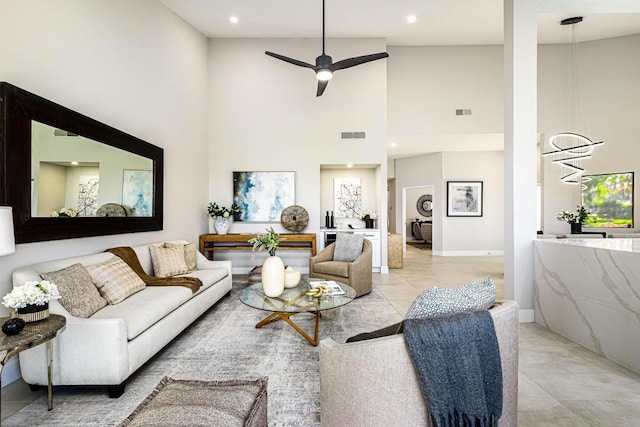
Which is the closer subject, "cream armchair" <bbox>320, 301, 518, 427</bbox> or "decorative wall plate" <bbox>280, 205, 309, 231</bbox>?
"cream armchair" <bbox>320, 301, 518, 427</bbox>

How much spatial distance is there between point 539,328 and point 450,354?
9.55 feet

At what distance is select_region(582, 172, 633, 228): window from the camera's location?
20.5 ft

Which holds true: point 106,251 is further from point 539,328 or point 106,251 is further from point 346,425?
point 539,328

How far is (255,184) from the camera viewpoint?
619cm

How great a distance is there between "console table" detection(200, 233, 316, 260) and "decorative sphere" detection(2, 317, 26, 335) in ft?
13.1

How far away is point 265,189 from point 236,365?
408cm

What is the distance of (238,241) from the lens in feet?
19.1

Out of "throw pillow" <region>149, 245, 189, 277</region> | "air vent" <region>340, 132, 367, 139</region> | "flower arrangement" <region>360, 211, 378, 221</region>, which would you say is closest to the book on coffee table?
"throw pillow" <region>149, 245, 189, 277</region>

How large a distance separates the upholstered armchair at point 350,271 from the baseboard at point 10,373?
10.7 ft

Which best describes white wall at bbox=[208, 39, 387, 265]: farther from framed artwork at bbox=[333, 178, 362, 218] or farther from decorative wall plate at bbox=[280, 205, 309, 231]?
framed artwork at bbox=[333, 178, 362, 218]

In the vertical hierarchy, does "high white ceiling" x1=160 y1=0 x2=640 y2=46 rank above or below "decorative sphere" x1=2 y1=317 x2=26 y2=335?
above

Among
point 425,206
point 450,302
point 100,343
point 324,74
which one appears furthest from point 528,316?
point 425,206

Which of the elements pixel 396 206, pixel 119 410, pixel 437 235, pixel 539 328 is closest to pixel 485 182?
pixel 437 235

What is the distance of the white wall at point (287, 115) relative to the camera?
6160 mm
